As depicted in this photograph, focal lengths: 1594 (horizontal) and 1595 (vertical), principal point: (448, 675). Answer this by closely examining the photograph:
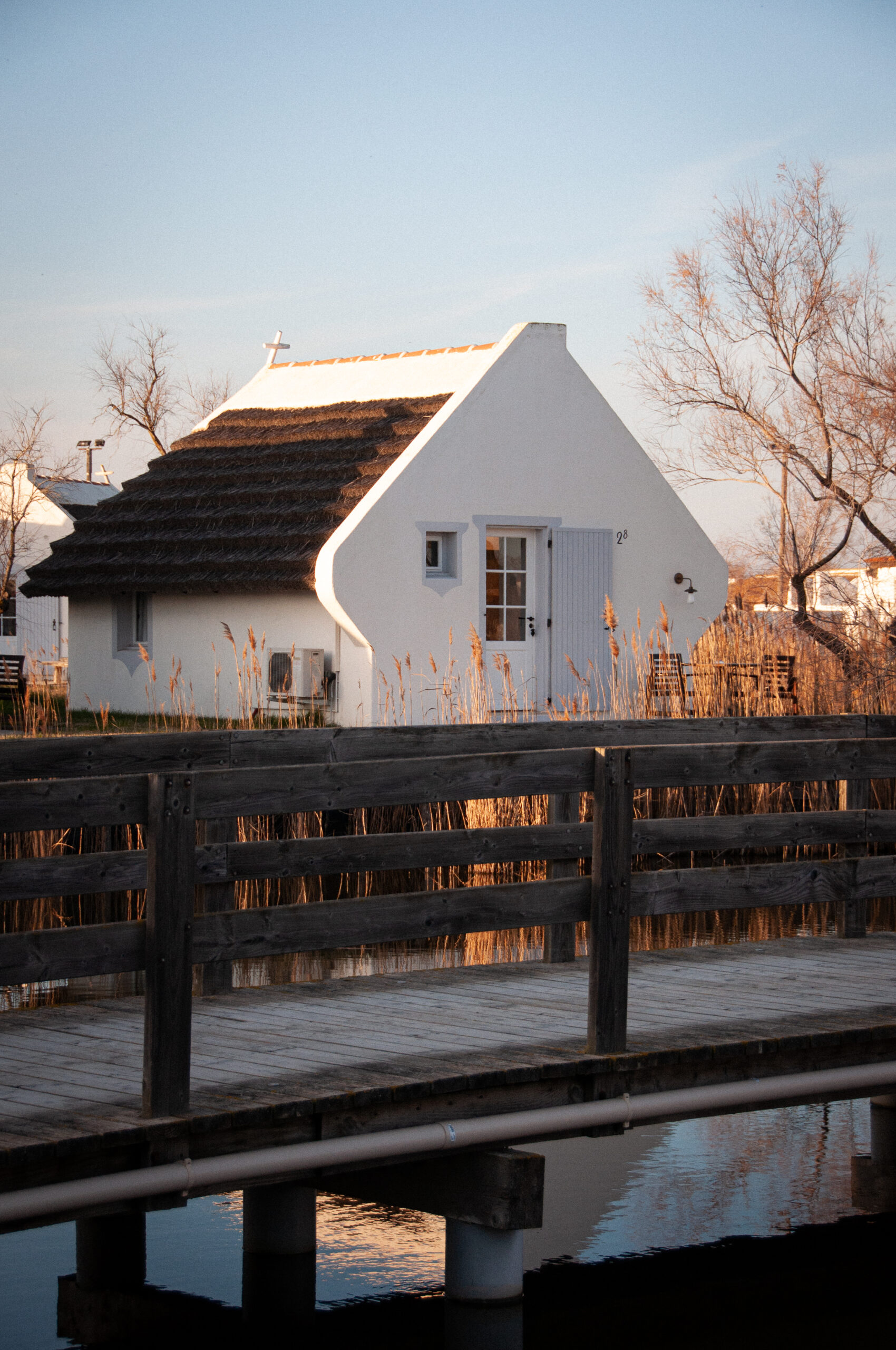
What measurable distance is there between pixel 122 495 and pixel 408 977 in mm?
14502

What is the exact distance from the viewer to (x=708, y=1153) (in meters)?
6.30

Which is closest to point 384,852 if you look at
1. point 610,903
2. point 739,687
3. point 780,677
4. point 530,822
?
point 610,903

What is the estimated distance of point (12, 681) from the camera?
59.8 feet

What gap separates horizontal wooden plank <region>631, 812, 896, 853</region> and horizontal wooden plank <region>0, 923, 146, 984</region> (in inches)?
65.5

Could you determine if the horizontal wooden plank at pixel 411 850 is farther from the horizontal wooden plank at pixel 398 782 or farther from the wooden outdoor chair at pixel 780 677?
the wooden outdoor chair at pixel 780 677

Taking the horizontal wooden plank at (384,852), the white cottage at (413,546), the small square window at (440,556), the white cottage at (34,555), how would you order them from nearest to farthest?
the horizontal wooden plank at (384,852), the white cottage at (413,546), the small square window at (440,556), the white cottage at (34,555)

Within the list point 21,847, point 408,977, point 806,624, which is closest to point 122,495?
point 806,624

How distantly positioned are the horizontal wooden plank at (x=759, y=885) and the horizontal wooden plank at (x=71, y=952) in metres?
1.62

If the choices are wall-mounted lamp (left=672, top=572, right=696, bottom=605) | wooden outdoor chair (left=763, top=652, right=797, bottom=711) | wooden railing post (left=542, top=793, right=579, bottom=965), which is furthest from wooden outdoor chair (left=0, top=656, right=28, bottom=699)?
wooden railing post (left=542, top=793, right=579, bottom=965)

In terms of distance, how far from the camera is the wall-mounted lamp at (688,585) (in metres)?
17.5

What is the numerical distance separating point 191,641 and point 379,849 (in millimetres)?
12932

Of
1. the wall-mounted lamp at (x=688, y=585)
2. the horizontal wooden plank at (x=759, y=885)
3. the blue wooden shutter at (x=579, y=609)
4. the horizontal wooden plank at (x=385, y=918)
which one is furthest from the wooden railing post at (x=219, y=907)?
the wall-mounted lamp at (x=688, y=585)

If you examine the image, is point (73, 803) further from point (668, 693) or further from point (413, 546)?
point (413, 546)

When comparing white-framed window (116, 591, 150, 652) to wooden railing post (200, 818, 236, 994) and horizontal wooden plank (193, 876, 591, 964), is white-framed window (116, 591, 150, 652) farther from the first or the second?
horizontal wooden plank (193, 876, 591, 964)
